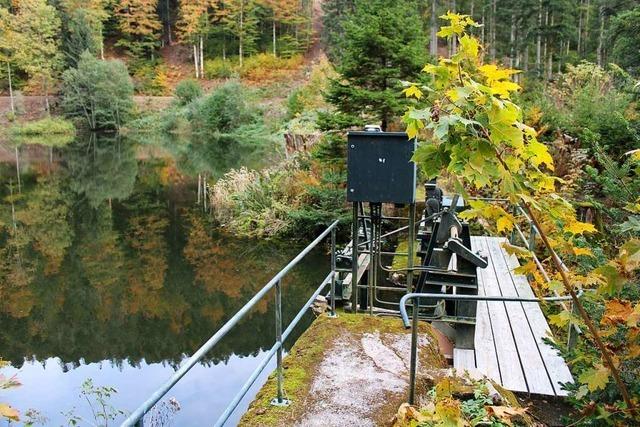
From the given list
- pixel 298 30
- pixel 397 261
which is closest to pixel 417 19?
pixel 397 261

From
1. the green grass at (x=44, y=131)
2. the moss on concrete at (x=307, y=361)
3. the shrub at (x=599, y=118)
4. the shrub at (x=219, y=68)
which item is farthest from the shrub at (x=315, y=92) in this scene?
the moss on concrete at (x=307, y=361)

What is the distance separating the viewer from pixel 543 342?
3887mm

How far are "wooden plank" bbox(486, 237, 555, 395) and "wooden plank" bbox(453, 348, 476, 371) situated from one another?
1.22 feet

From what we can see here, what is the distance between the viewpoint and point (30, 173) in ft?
79.7

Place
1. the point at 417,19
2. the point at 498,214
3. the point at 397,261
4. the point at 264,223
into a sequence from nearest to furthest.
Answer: the point at 498,214, the point at 397,261, the point at 417,19, the point at 264,223

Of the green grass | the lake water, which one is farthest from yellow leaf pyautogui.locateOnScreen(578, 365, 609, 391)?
the green grass

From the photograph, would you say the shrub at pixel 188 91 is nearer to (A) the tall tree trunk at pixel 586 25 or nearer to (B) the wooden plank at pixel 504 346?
(A) the tall tree trunk at pixel 586 25

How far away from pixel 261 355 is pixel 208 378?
0.99 m

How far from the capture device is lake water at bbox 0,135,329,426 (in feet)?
24.1

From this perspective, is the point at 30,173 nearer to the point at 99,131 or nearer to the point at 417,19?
the point at 417,19

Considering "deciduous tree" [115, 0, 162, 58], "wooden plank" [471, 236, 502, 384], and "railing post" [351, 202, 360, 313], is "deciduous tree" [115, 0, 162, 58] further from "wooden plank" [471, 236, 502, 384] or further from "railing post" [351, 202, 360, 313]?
"wooden plank" [471, 236, 502, 384]

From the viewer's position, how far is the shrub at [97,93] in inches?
1726

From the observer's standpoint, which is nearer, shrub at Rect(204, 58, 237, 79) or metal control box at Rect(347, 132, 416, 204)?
metal control box at Rect(347, 132, 416, 204)

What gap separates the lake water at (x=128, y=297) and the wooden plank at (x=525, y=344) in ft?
11.2
